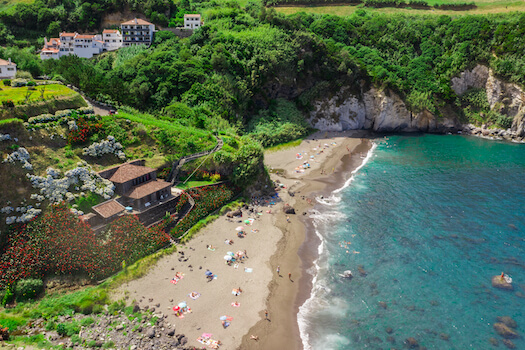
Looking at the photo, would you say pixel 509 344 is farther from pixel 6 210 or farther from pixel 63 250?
pixel 6 210

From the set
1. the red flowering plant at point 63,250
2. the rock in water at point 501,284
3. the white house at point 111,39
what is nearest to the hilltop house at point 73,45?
the white house at point 111,39

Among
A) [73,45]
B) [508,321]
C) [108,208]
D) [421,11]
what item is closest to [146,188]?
[108,208]

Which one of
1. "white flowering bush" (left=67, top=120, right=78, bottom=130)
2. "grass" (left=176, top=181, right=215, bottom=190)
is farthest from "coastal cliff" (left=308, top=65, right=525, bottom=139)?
"white flowering bush" (left=67, top=120, right=78, bottom=130)

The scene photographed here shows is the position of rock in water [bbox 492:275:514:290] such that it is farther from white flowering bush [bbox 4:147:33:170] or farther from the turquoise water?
white flowering bush [bbox 4:147:33:170]

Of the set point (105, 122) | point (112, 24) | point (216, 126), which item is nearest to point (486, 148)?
point (216, 126)

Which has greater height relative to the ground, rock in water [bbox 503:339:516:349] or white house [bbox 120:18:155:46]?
white house [bbox 120:18:155:46]

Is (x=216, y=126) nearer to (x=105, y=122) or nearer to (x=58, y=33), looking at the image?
(x=105, y=122)

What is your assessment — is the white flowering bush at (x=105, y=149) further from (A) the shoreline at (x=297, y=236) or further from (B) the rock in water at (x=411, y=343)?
(B) the rock in water at (x=411, y=343)
